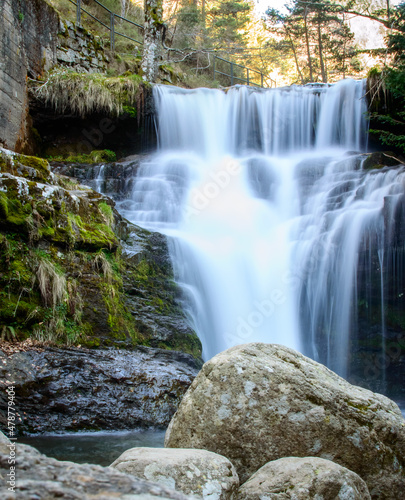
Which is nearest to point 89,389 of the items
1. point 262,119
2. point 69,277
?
point 69,277

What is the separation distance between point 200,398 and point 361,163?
971 centimetres

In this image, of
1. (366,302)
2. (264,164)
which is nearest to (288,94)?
(264,164)

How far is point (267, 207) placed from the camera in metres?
10.8

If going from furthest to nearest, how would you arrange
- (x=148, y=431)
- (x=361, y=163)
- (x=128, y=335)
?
(x=361, y=163) → (x=128, y=335) → (x=148, y=431)

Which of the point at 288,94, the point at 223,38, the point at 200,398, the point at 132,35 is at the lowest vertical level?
the point at 200,398

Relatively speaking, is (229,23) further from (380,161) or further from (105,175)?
(105,175)

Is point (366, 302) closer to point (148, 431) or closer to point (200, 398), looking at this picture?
point (148, 431)

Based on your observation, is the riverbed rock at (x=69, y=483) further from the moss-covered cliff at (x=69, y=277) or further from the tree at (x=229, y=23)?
the tree at (x=229, y=23)

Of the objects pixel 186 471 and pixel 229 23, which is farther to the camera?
pixel 229 23

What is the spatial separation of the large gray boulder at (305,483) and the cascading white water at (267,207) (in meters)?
4.39

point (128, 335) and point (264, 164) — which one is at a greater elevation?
point (264, 164)

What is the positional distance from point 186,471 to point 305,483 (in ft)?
2.01

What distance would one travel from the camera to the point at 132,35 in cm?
2192

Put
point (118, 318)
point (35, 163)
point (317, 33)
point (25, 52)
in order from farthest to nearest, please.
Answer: point (317, 33), point (25, 52), point (35, 163), point (118, 318)
